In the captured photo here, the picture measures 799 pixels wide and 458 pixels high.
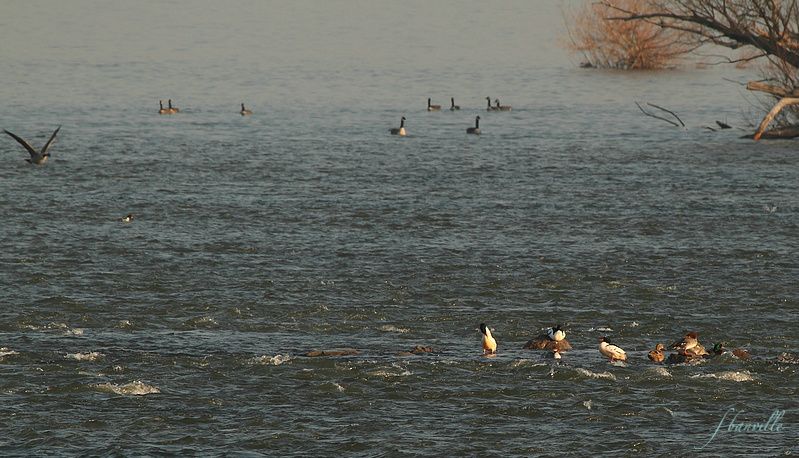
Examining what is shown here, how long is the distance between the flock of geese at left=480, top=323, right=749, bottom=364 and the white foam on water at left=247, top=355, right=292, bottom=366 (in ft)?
8.94

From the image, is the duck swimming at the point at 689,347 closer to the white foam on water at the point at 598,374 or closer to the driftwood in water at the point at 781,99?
the white foam on water at the point at 598,374

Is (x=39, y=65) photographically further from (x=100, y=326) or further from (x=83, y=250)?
(x=100, y=326)

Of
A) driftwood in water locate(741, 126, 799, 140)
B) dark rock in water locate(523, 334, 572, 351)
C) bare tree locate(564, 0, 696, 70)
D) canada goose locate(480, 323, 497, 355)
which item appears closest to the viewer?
canada goose locate(480, 323, 497, 355)

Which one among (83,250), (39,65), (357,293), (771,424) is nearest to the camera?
(771,424)

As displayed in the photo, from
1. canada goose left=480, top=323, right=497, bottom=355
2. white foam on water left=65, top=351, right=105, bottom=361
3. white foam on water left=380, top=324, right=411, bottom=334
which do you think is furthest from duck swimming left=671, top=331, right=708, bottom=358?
white foam on water left=65, top=351, right=105, bottom=361

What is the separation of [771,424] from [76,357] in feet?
29.1

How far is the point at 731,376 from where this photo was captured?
16969mm

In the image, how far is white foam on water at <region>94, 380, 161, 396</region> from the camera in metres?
16.2

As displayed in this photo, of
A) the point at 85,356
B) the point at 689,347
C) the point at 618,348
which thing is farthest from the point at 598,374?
the point at 85,356

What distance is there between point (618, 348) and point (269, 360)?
4647 millimetres

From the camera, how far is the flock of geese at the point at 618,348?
1753 centimetres

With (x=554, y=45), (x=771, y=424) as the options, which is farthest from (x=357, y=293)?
(x=554, y=45)

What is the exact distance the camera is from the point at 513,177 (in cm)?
3394

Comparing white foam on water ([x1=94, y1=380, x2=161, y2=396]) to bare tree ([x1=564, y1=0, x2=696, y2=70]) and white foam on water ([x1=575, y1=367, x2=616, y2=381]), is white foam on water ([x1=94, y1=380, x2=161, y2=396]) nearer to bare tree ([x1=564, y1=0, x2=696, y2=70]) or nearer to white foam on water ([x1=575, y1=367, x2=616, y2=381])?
white foam on water ([x1=575, y1=367, x2=616, y2=381])
